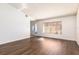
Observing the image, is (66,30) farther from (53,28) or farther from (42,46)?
(42,46)

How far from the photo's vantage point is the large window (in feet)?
9.69

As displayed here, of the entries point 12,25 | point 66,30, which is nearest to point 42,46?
point 66,30

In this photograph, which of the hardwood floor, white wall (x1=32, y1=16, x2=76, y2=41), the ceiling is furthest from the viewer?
white wall (x1=32, y1=16, x2=76, y2=41)

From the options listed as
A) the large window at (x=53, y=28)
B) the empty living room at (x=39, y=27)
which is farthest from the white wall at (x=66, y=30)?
the large window at (x=53, y=28)

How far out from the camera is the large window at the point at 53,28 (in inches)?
116

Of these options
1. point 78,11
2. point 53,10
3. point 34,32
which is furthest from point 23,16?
point 78,11

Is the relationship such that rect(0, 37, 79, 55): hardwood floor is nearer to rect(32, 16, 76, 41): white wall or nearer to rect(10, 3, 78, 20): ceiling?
rect(32, 16, 76, 41): white wall

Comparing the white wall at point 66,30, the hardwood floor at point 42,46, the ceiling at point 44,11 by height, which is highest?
the ceiling at point 44,11

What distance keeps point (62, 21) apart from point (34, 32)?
3.02 feet

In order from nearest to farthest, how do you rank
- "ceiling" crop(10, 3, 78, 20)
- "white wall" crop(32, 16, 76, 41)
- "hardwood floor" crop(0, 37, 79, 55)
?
"hardwood floor" crop(0, 37, 79, 55) → "ceiling" crop(10, 3, 78, 20) → "white wall" crop(32, 16, 76, 41)

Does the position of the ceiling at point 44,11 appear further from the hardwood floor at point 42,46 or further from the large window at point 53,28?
the hardwood floor at point 42,46

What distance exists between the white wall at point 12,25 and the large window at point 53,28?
1.76 feet

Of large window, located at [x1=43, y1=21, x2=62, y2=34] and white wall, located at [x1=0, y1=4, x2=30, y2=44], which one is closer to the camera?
large window, located at [x1=43, y1=21, x2=62, y2=34]

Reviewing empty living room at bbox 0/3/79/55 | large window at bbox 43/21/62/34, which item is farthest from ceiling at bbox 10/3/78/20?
large window at bbox 43/21/62/34
